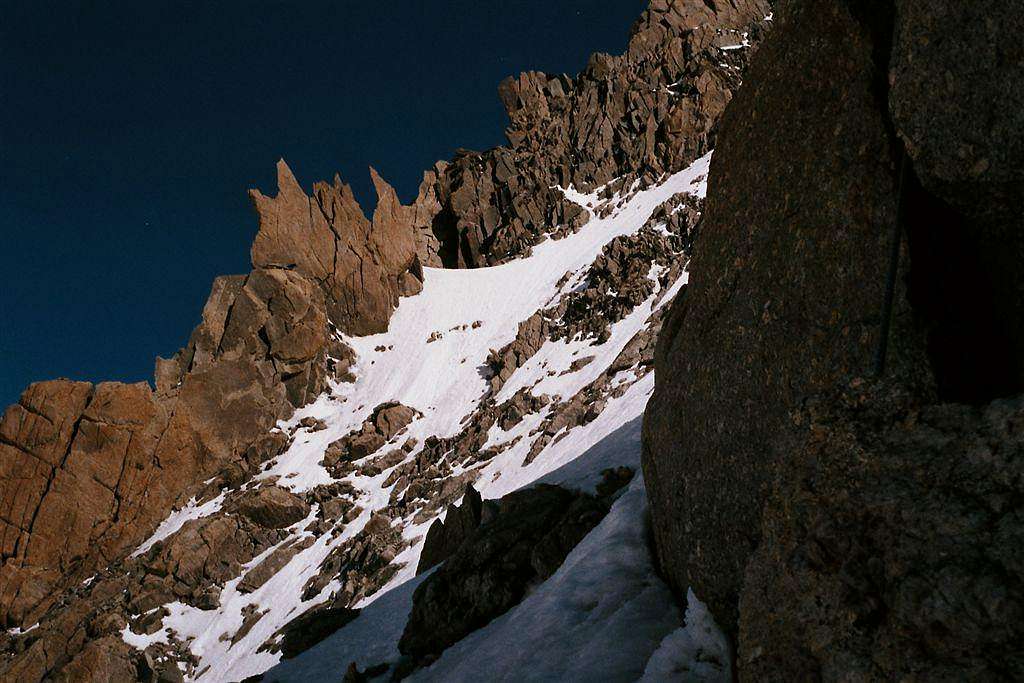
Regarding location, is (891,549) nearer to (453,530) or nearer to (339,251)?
(453,530)

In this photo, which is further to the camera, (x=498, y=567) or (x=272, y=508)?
(x=272, y=508)

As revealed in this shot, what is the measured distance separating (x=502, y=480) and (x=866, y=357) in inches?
1554

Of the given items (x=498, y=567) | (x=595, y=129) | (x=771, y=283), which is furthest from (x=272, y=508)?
(x=595, y=129)

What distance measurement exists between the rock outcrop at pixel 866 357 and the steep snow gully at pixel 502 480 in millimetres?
2259

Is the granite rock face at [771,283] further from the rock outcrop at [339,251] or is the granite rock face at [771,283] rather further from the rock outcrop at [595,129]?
the rock outcrop at [595,129]

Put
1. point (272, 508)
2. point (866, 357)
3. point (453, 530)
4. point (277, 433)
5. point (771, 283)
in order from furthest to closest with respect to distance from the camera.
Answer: point (277, 433), point (272, 508), point (453, 530), point (771, 283), point (866, 357)

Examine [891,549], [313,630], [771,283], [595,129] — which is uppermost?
[595,129]

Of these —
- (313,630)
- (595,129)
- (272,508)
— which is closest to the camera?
(313,630)

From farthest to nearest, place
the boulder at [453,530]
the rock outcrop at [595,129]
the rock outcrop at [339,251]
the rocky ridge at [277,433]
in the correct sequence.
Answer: the rock outcrop at [595,129] < the rock outcrop at [339,251] < the rocky ridge at [277,433] < the boulder at [453,530]

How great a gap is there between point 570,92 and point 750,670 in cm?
13275

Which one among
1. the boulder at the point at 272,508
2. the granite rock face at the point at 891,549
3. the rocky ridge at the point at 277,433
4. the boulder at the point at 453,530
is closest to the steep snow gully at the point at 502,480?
the rocky ridge at the point at 277,433

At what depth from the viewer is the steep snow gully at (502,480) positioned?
31.3 feet

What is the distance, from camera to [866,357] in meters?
5.55

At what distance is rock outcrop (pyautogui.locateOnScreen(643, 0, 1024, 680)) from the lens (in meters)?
3.69
